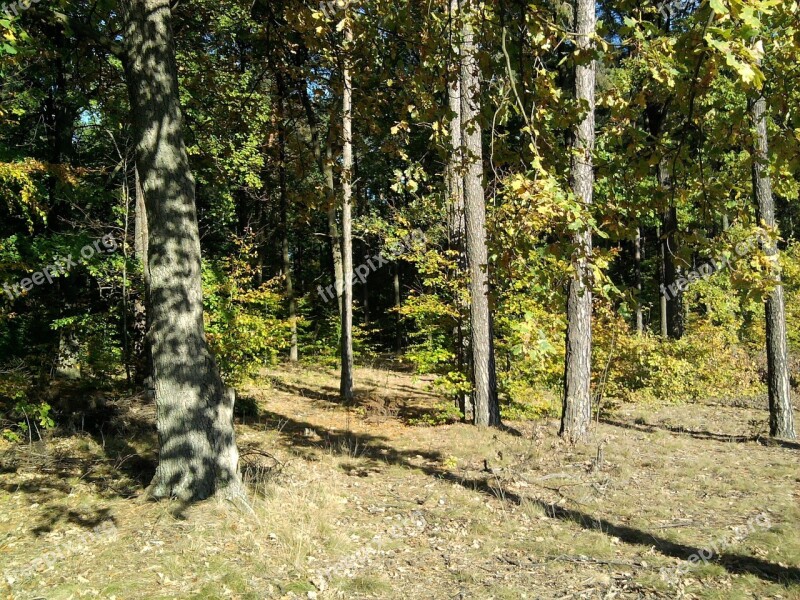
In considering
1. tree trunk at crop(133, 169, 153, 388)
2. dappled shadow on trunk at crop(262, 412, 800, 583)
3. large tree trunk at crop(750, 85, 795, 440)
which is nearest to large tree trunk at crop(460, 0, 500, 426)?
dappled shadow on trunk at crop(262, 412, 800, 583)

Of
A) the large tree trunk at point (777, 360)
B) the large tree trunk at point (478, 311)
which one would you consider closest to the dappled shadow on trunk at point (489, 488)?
the large tree trunk at point (478, 311)

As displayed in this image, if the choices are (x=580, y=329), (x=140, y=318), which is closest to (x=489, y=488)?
(x=580, y=329)

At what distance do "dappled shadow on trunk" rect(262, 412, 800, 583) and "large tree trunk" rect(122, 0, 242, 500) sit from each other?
10.4ft

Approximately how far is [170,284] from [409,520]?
324cm

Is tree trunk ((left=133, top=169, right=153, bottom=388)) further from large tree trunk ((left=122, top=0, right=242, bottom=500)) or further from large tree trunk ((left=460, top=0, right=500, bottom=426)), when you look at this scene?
large tree trunk ((left=460, top=0, right=500, bottom=426))

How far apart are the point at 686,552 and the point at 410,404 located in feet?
27.8

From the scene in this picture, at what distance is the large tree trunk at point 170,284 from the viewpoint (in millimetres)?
4938

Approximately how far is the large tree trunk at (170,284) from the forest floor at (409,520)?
13.1 inches

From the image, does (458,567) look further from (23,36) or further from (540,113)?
(23,36)

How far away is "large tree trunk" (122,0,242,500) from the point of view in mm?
4938

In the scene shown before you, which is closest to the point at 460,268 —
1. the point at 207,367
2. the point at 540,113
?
the point at 207,367

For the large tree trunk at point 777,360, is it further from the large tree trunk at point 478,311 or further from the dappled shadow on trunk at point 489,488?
the dappled shadow on trunk at point 489,488

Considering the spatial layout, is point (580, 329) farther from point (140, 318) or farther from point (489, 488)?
point (140, 318)

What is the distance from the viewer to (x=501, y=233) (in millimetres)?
3541
